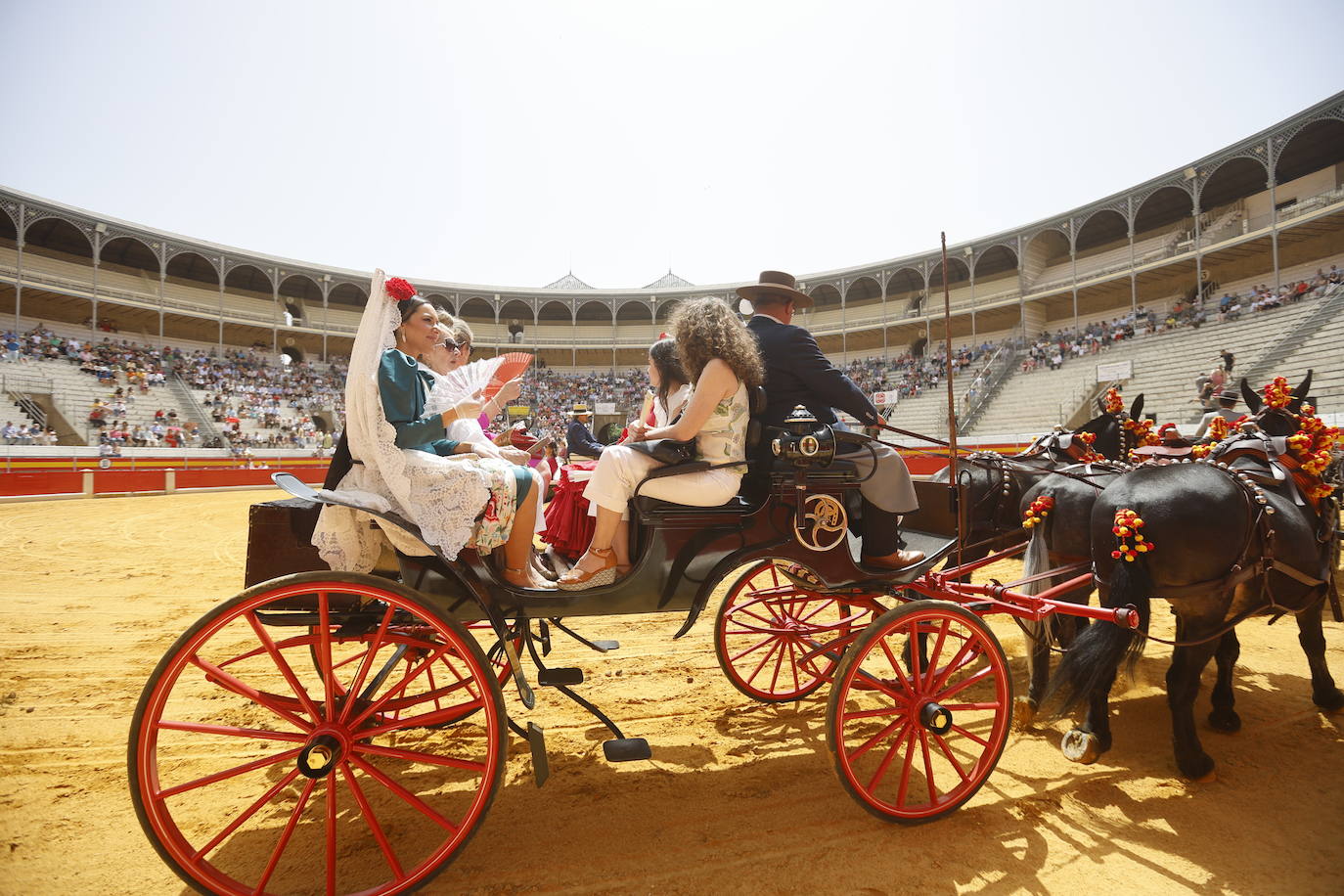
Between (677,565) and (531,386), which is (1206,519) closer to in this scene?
(677,565)

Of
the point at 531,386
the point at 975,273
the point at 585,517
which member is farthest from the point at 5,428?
the point at 975,273

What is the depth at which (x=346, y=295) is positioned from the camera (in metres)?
39.9

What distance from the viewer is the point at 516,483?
2.36m

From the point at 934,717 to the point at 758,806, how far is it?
84 centimetres

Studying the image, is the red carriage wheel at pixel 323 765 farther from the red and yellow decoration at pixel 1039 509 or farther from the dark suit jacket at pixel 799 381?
the red and yellow decoration at pixel 1039 509

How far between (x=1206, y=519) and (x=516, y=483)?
3.16 m

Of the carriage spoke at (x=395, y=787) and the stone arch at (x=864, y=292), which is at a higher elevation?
the stone arch at (x=864, y=292)

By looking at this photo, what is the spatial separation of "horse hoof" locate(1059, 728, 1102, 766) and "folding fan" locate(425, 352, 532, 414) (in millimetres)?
3195

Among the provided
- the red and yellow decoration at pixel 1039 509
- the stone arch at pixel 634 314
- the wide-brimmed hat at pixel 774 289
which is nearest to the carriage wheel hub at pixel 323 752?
the wide-brimmed hat at pixel 774 289

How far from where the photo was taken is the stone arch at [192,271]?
3425 centimetres

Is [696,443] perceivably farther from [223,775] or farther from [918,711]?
[223,775]

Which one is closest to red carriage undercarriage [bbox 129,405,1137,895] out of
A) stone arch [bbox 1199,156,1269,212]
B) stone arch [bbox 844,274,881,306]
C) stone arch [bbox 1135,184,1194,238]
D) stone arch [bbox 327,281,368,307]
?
stone arch [bbox 1199,156,1269,212]

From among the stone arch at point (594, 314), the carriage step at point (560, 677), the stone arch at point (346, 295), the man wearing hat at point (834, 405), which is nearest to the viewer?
the carriage step at point (560, 677)

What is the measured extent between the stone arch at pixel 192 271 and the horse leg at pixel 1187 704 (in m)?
42.1
